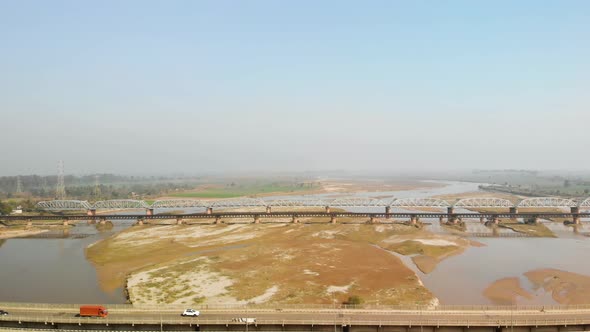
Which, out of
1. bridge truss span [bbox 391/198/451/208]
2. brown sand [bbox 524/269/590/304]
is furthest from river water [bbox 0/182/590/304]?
bridge truss span [bbox 391/198/451/208]

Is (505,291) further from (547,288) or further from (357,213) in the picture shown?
(357,213)

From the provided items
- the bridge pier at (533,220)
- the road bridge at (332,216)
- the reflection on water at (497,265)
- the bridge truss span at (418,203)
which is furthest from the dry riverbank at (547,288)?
the bridge truss span at (418,203)

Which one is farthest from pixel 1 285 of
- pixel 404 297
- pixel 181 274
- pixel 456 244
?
pixel 456 244

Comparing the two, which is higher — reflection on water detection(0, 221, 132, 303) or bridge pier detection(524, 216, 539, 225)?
bridge pier detection(524, 216, 539, 225)

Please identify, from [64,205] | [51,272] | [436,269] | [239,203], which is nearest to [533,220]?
[436,269]

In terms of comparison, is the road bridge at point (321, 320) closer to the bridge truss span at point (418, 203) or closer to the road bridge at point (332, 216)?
the road bridge at point (332, 216)

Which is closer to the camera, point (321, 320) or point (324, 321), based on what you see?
point (324, 321)

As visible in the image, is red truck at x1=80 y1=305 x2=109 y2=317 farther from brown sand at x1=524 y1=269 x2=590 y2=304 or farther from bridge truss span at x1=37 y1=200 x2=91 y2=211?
bridge truss span at x1=37 y1=200 x2=91 y2=211

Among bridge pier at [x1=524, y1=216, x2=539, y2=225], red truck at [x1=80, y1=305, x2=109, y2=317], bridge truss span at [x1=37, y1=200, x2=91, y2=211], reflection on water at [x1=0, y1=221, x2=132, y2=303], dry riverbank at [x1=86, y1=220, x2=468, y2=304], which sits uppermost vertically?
bridge truss span at [x1=37, y1=200, x2=91, y2=211]

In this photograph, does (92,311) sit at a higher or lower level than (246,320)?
higher
